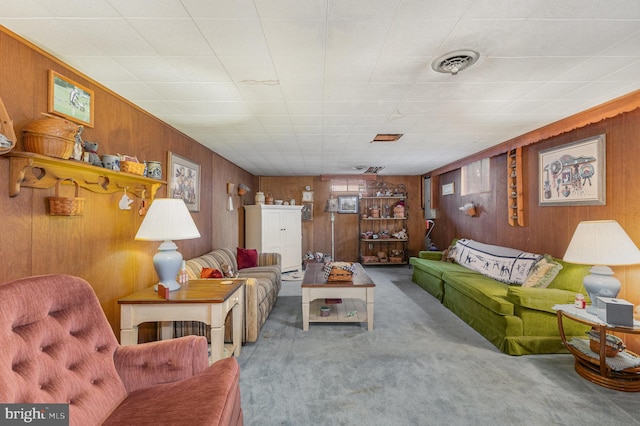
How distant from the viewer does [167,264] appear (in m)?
2.20

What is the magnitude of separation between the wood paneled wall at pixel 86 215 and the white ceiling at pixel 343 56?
0.40 ft

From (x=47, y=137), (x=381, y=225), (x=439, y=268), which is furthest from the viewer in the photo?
(x=381, y=225)

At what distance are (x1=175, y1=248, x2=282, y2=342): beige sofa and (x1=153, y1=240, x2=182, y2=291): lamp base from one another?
46 cm

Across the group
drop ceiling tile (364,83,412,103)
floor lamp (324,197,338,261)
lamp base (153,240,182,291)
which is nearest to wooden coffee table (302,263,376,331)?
lamp base (153,240,182,291)

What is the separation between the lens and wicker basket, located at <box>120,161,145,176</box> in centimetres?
206

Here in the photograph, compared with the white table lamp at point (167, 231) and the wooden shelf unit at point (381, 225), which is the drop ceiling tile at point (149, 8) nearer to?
the white table lamp at point (167, 231)

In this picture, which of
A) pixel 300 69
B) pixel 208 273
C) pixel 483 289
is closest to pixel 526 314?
pixel 483 289

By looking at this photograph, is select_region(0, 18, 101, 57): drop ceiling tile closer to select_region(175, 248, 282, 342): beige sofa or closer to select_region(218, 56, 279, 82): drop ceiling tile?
select_region(218, 56, 279, 82): drop ceiling tile

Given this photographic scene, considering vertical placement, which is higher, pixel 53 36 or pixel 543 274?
pixel 53 36

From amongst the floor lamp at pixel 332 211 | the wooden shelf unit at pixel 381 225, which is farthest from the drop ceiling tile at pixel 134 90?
the wooden shelf unit at pixel 381 225

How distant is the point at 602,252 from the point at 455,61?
72.1 inches

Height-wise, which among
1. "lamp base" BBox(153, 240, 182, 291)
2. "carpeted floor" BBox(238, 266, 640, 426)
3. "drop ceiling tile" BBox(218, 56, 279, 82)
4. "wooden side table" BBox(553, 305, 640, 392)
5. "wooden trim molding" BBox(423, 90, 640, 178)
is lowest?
"carpeted floor" BBox(238, 266, 640, 426)

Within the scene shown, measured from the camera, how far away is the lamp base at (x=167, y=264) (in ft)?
7.20

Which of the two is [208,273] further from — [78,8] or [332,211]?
[332,211]
